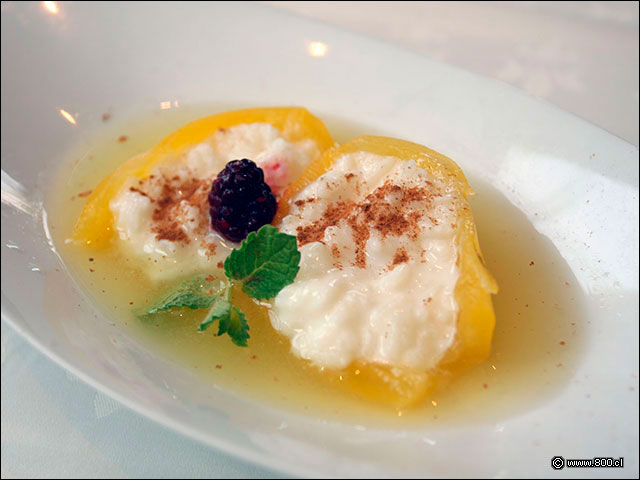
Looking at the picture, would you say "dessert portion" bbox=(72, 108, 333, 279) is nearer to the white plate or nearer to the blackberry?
the blackberry

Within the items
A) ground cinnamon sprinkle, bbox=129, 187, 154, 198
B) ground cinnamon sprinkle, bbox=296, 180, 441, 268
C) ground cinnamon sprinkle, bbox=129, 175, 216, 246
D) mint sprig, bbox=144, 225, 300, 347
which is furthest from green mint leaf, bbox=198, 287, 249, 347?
ground cinnamon sprinkle, bbox=129, 187, 154, 198

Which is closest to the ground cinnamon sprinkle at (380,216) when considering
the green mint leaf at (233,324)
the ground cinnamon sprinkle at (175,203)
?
the green mint leaf at (233,324)

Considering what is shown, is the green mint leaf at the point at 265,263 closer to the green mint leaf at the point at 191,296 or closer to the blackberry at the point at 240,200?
the green mint leaf at the point at 191,296

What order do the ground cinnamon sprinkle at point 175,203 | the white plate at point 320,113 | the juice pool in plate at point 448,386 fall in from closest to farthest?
the white plate at point 320,113, the juice pool in plate at point 448,386, the ground cinnamon sprinkle at point 175,203

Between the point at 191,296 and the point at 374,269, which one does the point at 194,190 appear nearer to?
the point at 191,296

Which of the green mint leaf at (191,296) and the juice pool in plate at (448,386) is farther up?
the green mint leaf at (191,296)

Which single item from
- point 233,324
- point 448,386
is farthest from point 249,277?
point 448,386

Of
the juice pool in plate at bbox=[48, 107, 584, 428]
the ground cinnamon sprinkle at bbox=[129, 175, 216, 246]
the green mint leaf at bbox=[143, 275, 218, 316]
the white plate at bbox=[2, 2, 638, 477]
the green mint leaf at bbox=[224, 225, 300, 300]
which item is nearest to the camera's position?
the white plate at bbox=[2, 2, 638, 477]

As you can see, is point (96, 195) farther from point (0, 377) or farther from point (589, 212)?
point (589, 212)
